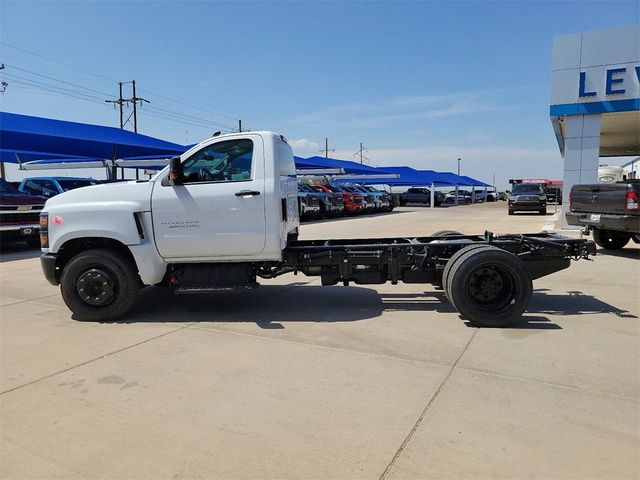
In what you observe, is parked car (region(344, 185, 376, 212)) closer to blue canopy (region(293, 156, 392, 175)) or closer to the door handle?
blue canopy (region(293, 156, 392, 175))

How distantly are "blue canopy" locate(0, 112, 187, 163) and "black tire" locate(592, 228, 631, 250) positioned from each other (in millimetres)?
14994

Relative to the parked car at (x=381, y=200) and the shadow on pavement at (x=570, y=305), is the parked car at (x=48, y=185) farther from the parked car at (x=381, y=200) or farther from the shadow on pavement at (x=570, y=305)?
the parked car at (x=381, y=200)

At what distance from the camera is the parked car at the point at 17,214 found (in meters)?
12.3

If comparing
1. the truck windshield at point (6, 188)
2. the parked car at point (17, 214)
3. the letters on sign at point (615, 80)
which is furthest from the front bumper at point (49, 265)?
the letters on sign at point (615, 80)

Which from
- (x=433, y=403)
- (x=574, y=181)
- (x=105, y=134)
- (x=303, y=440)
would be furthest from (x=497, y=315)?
(x=105, y=134)

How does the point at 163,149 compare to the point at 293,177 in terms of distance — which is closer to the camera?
the point at 293,177

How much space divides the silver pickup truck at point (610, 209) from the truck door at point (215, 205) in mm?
7292

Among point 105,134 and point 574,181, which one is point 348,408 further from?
point 105,134

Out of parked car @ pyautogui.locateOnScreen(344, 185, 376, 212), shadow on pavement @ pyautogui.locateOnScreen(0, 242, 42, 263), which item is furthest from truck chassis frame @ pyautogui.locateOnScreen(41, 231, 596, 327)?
parked car @ pyautogui.locateOnScreen(344, 185, 376, 212)

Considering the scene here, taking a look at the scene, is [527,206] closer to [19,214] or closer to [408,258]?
[408,258]

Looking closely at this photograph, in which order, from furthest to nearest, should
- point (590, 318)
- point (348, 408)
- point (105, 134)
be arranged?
point (105, 134) < point (590, 318) < point (348, 408)

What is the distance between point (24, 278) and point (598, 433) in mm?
9270

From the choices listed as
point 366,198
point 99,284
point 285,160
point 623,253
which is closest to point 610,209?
point 623,253

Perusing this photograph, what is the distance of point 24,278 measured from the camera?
886cm
